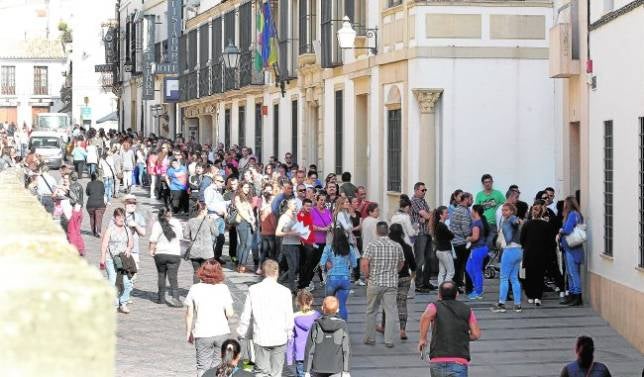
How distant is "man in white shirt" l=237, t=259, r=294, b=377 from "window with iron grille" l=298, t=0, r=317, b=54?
1953cm

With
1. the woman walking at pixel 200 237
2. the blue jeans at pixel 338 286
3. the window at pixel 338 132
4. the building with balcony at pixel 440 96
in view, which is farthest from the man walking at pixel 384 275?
the window at pixel 338 132

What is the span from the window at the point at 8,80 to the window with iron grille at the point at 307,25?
70.9m

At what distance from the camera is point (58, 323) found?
96 centimetres

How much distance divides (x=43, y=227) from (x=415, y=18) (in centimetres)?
2129

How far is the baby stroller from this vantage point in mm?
20594

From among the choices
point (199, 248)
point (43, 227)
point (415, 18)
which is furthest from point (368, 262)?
point (43, 227)

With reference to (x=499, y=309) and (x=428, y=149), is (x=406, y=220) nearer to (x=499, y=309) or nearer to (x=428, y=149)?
(x=499, y=309)

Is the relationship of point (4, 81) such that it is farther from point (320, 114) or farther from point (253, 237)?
point (253, 237)

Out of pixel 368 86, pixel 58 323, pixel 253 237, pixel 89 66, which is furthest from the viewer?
pixel 89 66

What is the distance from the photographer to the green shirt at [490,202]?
20.2m

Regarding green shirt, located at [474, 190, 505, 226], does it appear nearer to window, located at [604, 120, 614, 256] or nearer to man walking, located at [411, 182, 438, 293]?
man walking, located at [411, 182, 438, 293]

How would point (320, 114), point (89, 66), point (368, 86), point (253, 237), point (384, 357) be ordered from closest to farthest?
1. point (384, 357)
2. point (253, 237)
3. point (368, 86)
4. point (320, 114)
5. point (89, 66)

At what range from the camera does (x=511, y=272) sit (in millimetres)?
17328

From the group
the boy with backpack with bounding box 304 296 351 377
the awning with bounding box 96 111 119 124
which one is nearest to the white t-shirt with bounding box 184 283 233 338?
the boy with backpack with bounding box 304 296 351 377
